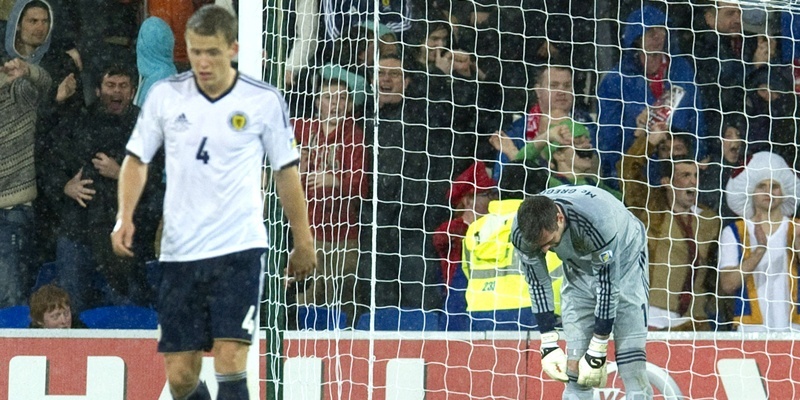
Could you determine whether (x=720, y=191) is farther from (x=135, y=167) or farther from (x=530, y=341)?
(x=135, y=167)

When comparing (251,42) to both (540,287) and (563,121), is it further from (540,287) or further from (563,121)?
(563,121)

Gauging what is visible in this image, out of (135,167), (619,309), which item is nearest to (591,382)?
(619,309)

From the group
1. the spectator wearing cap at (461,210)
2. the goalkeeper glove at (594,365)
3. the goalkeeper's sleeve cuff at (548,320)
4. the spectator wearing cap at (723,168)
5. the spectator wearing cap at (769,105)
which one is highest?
the spectator wearing cap at (769,105)

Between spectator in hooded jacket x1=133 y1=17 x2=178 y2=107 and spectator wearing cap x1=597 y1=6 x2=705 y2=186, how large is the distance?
9.31ft

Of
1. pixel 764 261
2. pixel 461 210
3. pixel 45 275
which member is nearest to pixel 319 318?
pixel 461 210

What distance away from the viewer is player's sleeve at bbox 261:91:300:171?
17.1 feet

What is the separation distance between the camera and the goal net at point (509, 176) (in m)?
7.82

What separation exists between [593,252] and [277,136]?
6.72ft

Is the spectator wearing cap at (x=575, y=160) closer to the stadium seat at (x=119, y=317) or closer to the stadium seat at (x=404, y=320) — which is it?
the stadium seat at (x=404, y=320)

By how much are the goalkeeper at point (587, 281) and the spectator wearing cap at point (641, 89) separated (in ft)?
5.97

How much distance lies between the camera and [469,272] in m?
8.05

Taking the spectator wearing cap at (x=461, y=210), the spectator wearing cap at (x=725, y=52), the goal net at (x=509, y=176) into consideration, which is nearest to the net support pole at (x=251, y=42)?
the goal net at (x=509, y=176)

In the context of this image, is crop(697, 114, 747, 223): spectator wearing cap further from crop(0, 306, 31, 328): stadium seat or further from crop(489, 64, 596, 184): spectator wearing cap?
crop(0, 306, 31, 328): stadium seat

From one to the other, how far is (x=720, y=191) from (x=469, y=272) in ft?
6.18
